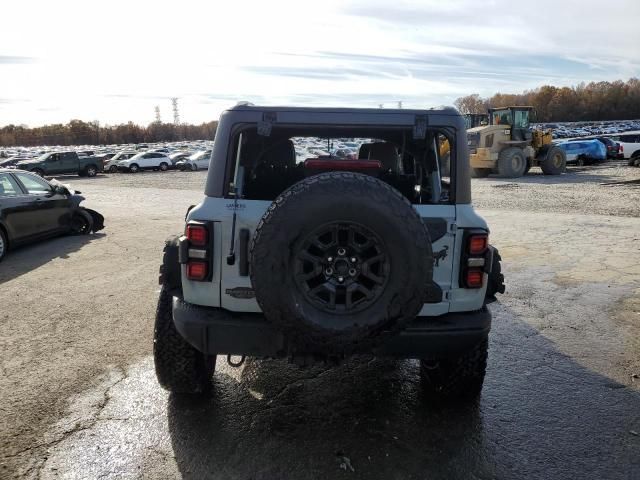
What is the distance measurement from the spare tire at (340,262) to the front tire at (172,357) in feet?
3.53

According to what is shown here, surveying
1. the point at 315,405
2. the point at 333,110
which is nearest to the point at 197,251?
the point at 333,110

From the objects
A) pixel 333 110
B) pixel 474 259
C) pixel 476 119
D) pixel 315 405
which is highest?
pixel 476 119

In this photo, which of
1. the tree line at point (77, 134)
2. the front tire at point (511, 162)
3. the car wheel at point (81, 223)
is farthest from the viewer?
the tree line at point (77, 134)

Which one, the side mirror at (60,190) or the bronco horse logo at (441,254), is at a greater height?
the bronco horse logo at (441,254)

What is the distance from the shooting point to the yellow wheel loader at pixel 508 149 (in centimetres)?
2302

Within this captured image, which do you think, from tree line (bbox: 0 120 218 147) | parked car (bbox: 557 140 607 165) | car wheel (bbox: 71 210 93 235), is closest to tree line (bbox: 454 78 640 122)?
tree line (bbox: 0 120 218 147)

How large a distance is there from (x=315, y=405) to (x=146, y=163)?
3486cm

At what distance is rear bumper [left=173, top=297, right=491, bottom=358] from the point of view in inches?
111

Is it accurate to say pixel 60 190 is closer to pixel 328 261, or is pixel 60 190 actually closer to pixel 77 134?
pixel 328 261

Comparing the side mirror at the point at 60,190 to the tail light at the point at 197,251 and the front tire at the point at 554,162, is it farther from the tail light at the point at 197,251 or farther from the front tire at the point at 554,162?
the front tire at the point at 554,162

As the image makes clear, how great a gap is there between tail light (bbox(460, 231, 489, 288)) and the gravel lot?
0.99 meters

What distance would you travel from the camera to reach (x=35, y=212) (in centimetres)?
864

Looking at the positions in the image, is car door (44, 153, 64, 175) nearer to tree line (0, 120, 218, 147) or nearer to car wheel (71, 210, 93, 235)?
car wheel (71, 210, 93, 235)

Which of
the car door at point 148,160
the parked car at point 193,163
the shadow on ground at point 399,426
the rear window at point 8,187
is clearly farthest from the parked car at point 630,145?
the car door at point 148,160
